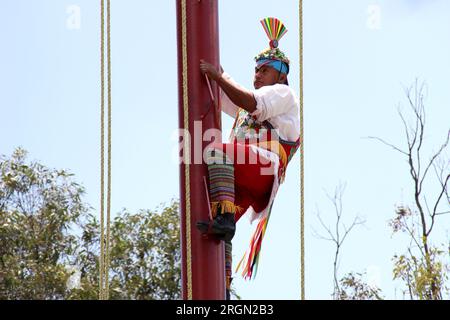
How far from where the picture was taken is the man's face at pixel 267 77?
5117mm

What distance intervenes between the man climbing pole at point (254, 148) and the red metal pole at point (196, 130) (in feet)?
0.14

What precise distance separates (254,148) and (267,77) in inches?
15.8

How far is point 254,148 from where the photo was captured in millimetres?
4859

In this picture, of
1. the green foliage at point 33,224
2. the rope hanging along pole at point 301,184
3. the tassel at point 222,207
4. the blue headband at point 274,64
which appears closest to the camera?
the rope hanging along pole at point 301,184

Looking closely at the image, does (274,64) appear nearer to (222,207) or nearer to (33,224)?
(222,207)

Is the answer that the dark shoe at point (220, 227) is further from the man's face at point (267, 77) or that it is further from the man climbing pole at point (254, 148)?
the man's face at point (267, 77)

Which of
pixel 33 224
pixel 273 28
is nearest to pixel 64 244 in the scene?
pixel 33 224

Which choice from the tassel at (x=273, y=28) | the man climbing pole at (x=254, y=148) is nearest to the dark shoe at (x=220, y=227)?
the man climbing pole at (x=254, y=148)

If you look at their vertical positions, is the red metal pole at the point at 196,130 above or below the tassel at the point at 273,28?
below

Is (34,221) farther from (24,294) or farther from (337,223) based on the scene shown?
(337,223)

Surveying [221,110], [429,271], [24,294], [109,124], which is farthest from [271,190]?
[24,294]

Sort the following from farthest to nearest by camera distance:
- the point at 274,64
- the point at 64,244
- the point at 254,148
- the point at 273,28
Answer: the point at 64,244 < the point at 273,28 < the point at 274,64 < the point at 254,148

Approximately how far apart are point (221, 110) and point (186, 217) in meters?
0.52

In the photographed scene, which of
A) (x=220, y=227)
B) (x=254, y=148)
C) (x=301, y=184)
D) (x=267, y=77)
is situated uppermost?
(x=267, y=77)
